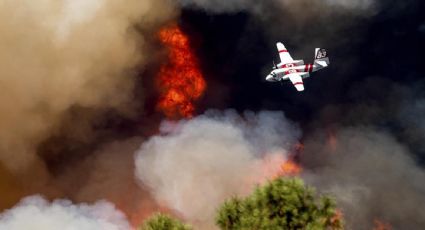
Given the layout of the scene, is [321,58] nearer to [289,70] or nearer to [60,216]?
[289,70]

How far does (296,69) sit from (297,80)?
2.61 meters

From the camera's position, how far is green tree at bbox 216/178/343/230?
43.1m

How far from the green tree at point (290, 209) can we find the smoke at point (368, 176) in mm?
39082

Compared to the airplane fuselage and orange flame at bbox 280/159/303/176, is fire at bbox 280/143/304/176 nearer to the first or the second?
orange flame at bbox 280/159/303/176

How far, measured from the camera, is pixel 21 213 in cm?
7931

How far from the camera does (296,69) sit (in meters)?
93.9

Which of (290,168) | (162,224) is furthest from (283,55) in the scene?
(162,224)

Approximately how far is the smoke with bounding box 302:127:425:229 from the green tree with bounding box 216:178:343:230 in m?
39.1

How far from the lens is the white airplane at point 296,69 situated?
91.1 meters

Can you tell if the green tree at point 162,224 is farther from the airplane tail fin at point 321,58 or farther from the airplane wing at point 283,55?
the airplane wing at point 283,55

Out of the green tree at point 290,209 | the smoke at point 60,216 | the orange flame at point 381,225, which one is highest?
the smoke at point 60,216

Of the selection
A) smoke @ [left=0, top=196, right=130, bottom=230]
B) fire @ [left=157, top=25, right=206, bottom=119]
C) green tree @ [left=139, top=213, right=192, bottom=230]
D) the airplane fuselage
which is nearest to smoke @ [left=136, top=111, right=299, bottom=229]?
fire @ [left=157, top=25, right=206, bottom=119]

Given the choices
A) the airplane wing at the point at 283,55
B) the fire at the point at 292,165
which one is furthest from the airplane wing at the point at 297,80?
the fire at the point at 292,165

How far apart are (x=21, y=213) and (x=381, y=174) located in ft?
199
